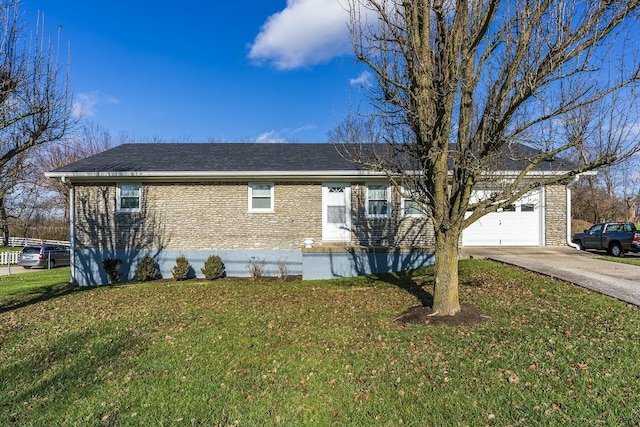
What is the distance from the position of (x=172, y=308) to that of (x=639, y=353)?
7879 mm

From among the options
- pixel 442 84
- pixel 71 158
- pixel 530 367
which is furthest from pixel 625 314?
pixel 71 158

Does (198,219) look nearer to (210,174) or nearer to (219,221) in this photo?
(219,221)

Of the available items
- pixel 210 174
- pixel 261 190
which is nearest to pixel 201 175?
pixel 210 174

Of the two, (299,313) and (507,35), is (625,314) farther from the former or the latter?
(299,313)

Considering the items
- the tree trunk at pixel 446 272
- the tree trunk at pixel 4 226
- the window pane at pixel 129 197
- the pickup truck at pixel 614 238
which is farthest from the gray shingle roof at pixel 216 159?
the tree trunk at pixel 4 226

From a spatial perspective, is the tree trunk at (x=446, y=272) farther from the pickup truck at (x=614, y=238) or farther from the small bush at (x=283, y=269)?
the pickup truck at (x=614, y=238)

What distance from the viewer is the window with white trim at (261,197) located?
12.9m

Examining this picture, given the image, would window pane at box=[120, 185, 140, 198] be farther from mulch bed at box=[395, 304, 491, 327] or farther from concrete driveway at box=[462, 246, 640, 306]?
concrete driveway at box=[462, 246, 640, 306]

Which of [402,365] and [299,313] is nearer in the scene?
[402,365]

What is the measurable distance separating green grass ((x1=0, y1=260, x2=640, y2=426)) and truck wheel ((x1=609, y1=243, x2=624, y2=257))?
879 cm

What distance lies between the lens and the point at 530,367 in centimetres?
422

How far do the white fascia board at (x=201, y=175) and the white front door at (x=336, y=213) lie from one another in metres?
0.56

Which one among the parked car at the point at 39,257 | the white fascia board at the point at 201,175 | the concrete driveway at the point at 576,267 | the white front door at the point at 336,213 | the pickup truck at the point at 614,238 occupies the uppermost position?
the white fascia board at the point at 201,175

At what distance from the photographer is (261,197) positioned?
12.9 metres
